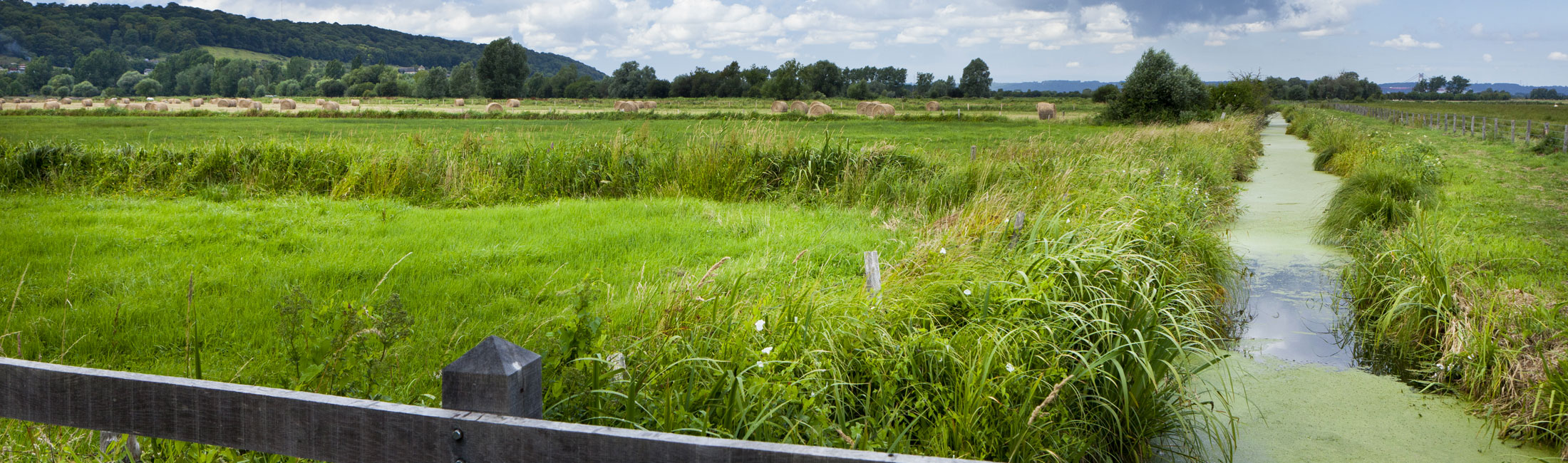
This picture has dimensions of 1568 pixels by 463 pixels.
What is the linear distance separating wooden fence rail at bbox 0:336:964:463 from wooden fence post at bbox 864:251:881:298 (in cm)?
310

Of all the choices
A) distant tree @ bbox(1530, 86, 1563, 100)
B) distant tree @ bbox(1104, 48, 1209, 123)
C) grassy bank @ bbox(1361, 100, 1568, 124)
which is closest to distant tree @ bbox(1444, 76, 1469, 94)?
distant tree @ bbox(1530, 86, 1563, 100)

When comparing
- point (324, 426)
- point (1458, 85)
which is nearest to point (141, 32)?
point (324, 426)

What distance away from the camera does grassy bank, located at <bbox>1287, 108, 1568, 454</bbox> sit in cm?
487

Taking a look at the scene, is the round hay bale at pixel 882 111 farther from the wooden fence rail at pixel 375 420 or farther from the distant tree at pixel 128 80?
the wooden fence rail at pixel 375 420

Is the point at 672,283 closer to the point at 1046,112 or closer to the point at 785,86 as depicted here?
the point at 1046,112

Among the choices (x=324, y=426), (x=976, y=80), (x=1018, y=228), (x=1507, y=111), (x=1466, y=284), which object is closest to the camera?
(x=324, y=426)

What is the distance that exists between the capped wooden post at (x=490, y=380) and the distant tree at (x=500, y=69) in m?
105

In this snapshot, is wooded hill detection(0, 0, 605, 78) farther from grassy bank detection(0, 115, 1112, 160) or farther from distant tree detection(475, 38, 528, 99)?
distant tree detection(475, 38, 528, 99)

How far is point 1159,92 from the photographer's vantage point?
36875 mm

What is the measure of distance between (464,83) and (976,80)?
69658mm

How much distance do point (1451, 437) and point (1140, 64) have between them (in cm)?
3577

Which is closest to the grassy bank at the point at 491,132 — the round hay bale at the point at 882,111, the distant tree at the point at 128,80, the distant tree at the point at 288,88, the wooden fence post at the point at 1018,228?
the distant tree at the point at 128,80

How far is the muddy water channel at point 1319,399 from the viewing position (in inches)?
180

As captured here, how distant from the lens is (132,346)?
14.0 feet
